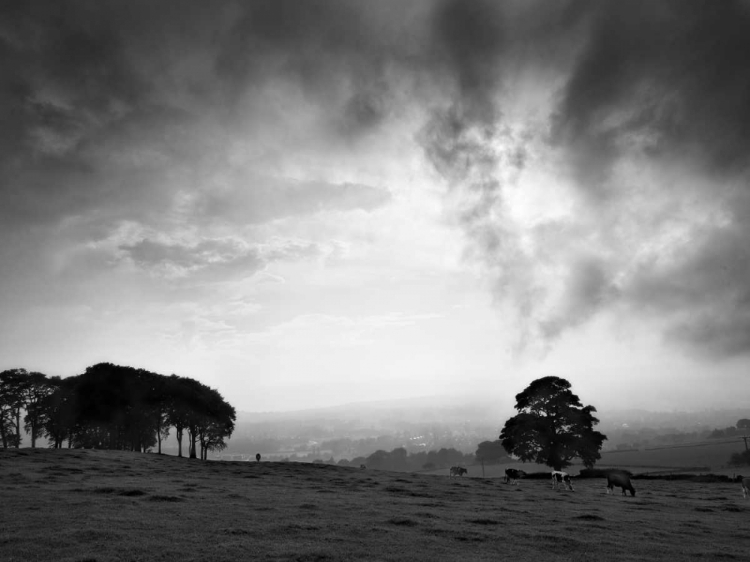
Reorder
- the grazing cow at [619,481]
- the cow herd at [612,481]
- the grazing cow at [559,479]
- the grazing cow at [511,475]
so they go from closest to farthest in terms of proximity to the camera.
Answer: the cow herd at [612,481], the grazing cow at [619,481], the grazing cow at [559,479], the grazing cow at [511,475]

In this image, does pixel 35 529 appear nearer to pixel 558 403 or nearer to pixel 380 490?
pixel 380 490

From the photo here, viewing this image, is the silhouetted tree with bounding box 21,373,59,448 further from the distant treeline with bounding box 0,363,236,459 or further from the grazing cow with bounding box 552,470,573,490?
the grazing cow with bounding box 552,470,573,490

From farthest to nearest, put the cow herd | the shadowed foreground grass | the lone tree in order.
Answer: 1. the lone tree
2. the cow herd
3. the shadowed foreground grass

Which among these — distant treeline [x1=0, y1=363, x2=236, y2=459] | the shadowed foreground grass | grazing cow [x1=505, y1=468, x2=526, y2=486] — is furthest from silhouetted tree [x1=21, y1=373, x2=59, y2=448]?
grazing cow [x1=505, y1=468, x2=526, y2=486]

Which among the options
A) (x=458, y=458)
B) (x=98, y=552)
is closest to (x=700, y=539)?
(x=98, y=552)

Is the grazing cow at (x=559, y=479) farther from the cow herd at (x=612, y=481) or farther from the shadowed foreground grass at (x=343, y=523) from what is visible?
the shadowed foreground grass at (x=343, y=523)

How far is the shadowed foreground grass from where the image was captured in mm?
15547

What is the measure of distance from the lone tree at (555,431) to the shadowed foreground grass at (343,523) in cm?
2368

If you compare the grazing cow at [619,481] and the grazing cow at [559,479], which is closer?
the grazing cow at [619,481]

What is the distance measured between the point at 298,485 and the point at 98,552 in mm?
26245

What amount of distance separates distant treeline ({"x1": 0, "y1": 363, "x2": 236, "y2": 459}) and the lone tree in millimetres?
55007

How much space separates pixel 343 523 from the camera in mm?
20891

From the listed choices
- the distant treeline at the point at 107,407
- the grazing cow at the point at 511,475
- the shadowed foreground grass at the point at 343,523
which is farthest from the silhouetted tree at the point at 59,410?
the grazing cow at the point at 511,475

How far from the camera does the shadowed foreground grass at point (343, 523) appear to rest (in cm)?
1555
